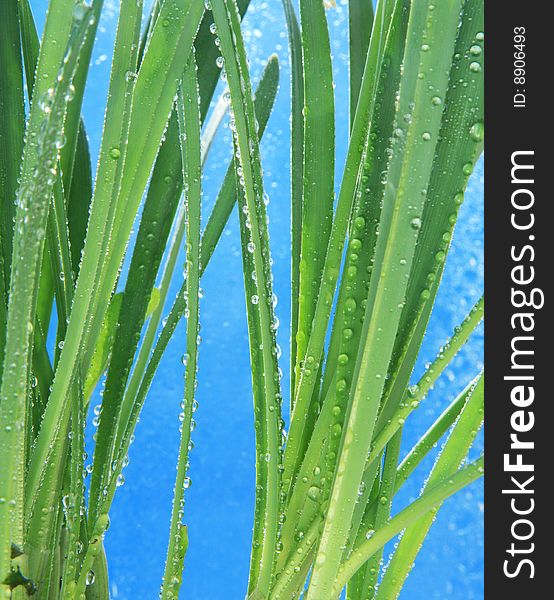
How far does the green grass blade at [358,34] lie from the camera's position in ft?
1.03

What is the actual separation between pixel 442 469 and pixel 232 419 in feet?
4.79

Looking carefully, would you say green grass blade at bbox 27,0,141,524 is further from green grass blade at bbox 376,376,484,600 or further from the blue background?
the blue background

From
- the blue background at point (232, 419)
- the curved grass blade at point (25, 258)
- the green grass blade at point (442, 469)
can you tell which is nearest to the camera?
the curved grass blade at point (25, 258)

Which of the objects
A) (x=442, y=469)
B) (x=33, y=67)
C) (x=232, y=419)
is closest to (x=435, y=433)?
(x=442, y=469)

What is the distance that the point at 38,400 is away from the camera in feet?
0.93

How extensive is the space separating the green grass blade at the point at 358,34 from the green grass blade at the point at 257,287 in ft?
0.24

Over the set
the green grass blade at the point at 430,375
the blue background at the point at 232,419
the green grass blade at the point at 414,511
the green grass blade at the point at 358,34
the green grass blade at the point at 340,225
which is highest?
the blue background at the point at 232,419

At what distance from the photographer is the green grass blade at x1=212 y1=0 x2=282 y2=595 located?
0.25m

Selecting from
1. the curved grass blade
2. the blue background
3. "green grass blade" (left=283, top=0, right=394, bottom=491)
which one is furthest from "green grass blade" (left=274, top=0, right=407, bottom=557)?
the blue background

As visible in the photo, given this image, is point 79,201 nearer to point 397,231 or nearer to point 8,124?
point 8,124

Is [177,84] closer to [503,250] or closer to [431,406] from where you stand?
[503,250]

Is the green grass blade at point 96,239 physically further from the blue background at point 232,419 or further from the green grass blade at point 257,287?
the blue background at point 232,419

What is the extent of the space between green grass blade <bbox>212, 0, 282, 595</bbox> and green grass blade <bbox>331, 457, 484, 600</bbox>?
3 centimetres

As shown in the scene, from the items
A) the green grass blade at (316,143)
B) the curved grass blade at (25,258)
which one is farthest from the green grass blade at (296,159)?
the curved grass blade at (25,258)
